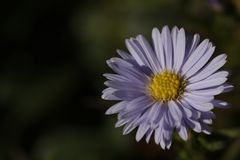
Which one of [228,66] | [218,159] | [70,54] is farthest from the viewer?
[70,54]

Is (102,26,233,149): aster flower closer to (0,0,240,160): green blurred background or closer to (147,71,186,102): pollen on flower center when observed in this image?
(147,71,186,102): pollen on flower center

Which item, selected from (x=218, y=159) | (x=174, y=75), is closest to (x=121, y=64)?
(x=174, y=75)

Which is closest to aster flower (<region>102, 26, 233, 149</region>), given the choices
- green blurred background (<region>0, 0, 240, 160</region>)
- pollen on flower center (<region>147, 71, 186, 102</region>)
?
pollen on flower center (<region>147, 71, 186, 102</region>)

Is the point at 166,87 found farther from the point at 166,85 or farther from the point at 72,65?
the point at 72,65

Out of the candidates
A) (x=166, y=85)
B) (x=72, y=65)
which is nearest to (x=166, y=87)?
(x=166, y=85)

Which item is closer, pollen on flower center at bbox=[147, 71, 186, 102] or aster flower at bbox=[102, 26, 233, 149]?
aster flower at bbox=[102, 26, 233, 149]

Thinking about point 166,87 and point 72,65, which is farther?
point 72,65

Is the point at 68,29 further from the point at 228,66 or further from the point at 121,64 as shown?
the point at 121,64
